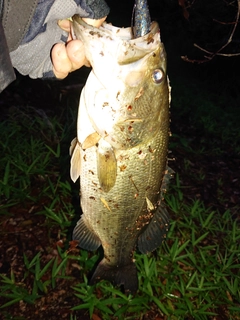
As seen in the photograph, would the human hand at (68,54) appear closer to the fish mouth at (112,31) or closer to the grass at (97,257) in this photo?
the fish mouth at (112,31)

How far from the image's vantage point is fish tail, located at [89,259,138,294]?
8.94 ft

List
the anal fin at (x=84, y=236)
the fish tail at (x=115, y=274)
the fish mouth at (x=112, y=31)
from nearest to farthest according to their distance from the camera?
1. the fish mouth at (x=112, y=31)
2. the anal fin at (x=84, y=236)
3. the fish tail at (x=115, y=274)

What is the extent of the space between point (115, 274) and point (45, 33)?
165cm

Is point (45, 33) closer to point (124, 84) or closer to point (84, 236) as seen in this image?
point (124, 84)

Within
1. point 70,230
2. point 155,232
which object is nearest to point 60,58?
point 155,232

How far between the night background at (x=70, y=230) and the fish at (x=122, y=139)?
111 centimetres

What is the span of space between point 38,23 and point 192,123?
6684 millimetres

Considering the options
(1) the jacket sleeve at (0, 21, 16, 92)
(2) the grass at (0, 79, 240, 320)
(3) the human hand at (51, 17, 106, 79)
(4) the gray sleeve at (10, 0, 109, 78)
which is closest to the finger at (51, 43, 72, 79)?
(3) the human hand at (51, 17, 106, 79)

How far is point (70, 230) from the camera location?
4203 mm

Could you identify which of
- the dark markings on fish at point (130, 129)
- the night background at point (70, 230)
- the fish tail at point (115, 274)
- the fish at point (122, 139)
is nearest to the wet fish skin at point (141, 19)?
the fish at point (122, 139)

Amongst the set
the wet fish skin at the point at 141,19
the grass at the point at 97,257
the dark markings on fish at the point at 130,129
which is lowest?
the grass at the point at 97,257

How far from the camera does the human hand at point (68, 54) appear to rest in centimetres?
201

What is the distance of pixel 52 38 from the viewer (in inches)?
97.0

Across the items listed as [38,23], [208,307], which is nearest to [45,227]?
[208,307]
